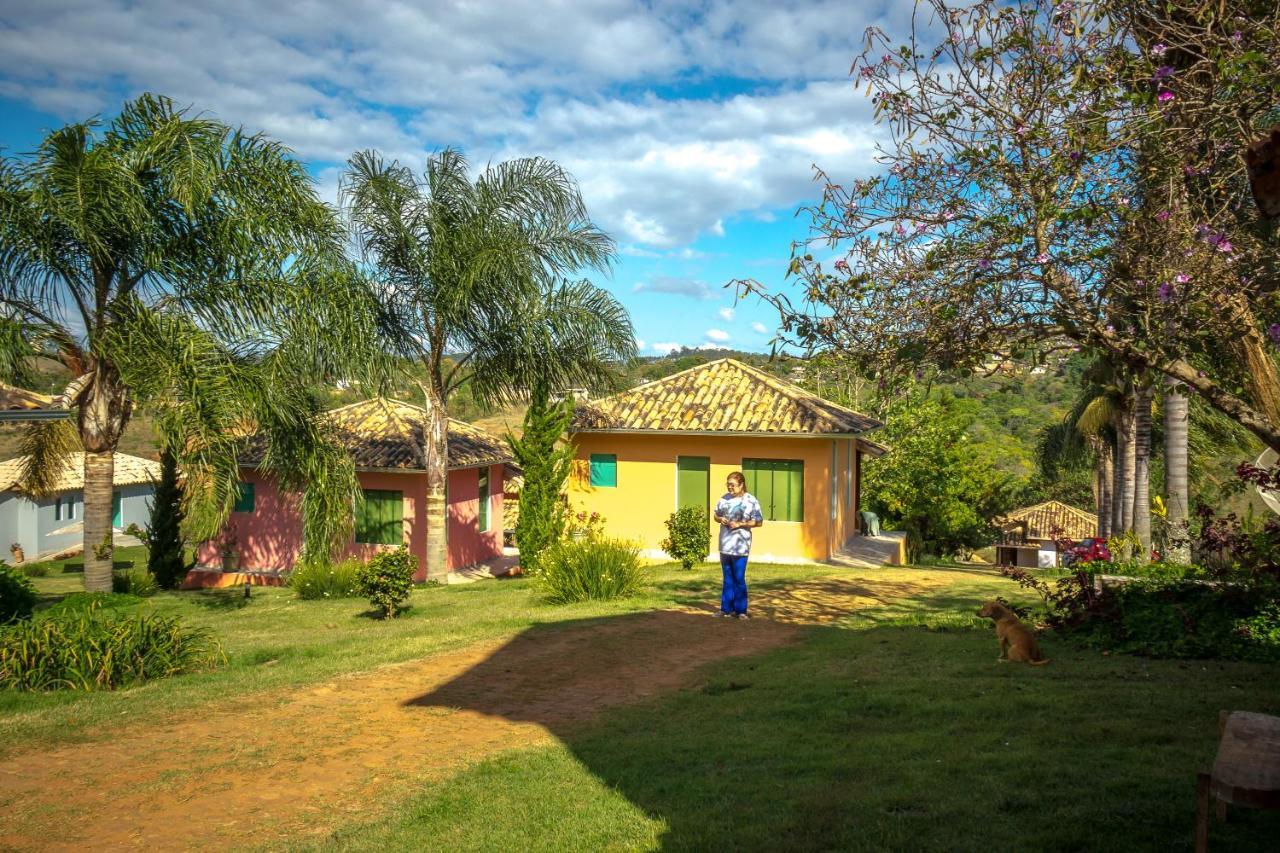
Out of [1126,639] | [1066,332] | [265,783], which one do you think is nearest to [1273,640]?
[1126,639]

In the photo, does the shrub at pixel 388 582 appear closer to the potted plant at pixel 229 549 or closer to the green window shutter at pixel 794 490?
the green window shutter at pixel 794 490

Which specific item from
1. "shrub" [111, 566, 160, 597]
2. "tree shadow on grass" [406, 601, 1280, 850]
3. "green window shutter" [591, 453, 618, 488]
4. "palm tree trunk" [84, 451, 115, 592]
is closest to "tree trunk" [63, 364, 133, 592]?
"palm tree trunk" [84, 451, 115, 592]

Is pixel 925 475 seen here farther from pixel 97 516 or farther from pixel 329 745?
pixel 329 745

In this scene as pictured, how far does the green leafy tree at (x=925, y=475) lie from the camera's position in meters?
29.8

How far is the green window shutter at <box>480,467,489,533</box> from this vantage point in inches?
945

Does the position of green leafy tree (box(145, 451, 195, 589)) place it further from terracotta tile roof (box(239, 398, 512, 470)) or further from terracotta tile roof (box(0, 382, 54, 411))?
terracotta tile roof (box(0, 382, 54, 411))

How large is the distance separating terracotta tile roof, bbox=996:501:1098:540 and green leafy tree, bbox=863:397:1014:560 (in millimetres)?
11117

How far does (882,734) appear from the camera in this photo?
19.9ft

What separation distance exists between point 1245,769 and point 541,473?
16.6 m

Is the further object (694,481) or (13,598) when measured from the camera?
(694,481)

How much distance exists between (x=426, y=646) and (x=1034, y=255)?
7.31 m

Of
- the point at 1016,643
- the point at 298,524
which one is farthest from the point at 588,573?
the point at 298,524

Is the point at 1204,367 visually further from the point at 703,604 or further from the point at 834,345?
the point at 703,604

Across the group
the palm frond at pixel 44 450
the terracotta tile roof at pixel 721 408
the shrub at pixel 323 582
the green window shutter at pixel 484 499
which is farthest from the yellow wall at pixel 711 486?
the palm frond at pixel 44 450
